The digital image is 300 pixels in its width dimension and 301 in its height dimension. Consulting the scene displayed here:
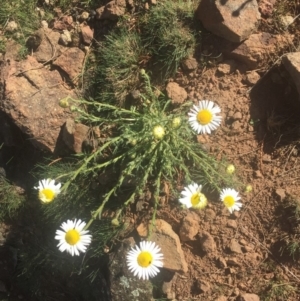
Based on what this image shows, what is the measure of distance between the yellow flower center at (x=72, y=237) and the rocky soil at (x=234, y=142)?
22.5 inches

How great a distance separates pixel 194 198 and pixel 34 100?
1.61 metres

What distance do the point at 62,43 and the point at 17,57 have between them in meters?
0.43

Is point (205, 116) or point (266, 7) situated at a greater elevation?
point (266, 7)

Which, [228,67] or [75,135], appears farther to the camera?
[75,135]

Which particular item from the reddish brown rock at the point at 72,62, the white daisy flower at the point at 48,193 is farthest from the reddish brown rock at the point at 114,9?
the white daisy flower at the point at 48,193

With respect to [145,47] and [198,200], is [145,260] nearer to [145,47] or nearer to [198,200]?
[198,200]

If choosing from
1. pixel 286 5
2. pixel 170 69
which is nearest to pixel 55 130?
pixel 170 69

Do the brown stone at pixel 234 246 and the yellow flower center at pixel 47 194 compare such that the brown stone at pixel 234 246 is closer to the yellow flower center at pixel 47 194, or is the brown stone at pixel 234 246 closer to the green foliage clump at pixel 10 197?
the yellow flower center at pixel 47 194

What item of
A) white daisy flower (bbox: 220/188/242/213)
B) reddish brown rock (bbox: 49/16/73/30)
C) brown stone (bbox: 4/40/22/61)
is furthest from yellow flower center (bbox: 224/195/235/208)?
brown stone (bbox: 4/40/22/61)

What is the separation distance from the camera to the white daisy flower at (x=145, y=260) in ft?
9.46

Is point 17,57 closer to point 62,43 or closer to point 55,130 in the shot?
point 62,43

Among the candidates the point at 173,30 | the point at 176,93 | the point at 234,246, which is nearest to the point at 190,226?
the point at 234,246

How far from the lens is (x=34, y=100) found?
3408mm

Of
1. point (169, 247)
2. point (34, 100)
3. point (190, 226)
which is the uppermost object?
point (34, 100)
